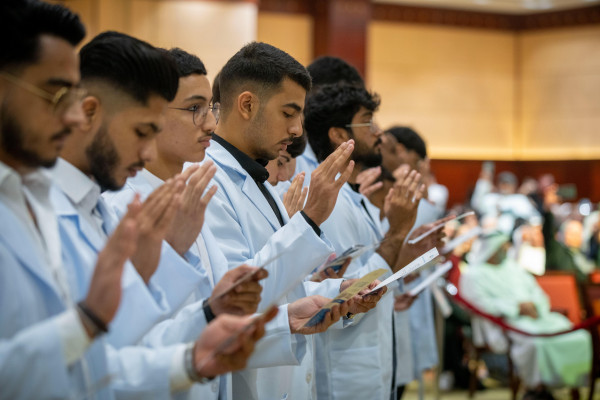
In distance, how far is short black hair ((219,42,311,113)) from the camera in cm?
267

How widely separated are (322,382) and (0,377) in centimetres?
210

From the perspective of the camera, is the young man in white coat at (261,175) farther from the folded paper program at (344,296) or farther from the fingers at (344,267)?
the folded paper program at (344,296)

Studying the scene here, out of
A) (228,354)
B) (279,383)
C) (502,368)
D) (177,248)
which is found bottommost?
(502,368)

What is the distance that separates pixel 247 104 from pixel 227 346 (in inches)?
50.3

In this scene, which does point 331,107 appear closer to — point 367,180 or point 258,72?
point 367,180

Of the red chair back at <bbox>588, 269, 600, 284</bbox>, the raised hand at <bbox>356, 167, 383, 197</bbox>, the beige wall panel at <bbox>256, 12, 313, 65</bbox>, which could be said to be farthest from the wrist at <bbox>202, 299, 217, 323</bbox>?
the beige wall panel at <bbox>256, 12, 313, 65</bbox>

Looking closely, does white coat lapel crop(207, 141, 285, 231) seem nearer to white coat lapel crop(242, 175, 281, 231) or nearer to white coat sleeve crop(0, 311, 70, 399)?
white coat lapel crop(242, 175, 281, 231)

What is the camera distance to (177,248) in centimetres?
193

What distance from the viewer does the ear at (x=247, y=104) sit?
8.71 ft

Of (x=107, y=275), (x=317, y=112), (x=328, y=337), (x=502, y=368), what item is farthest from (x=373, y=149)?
(x=502, y=368)

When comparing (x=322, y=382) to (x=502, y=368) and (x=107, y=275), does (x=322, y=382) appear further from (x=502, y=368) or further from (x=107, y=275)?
(x=502, y=368)

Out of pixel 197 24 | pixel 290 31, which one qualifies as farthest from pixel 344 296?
pixel 290 31

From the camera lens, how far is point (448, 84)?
16422 millimetres

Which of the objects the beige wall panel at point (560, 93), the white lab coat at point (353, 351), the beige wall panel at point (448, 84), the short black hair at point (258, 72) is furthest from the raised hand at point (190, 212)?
the beige wall panel at point (560, 93)
